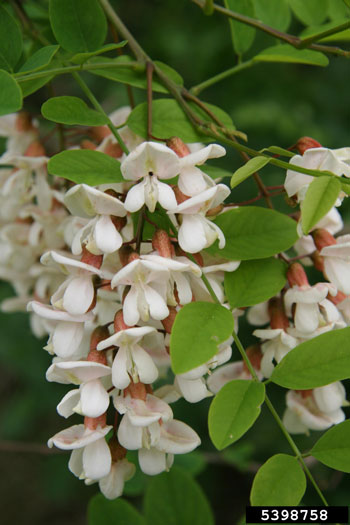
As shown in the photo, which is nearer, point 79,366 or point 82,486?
point 79,366

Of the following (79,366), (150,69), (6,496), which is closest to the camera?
(79,366)

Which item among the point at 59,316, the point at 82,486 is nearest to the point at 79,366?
the point at 59,316

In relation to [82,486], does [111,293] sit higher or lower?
higher

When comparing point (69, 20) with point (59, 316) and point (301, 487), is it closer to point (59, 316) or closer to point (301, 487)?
point (59, 316)

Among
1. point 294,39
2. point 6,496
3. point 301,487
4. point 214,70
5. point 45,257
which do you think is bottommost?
point 6,496

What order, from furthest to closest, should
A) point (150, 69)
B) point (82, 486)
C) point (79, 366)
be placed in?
point (82, 486), point (150, 69), point (79, 366)

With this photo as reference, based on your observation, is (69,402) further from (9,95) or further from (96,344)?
(9,95)

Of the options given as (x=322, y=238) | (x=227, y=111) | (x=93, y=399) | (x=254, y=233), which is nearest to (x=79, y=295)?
(x=93, y=399)
